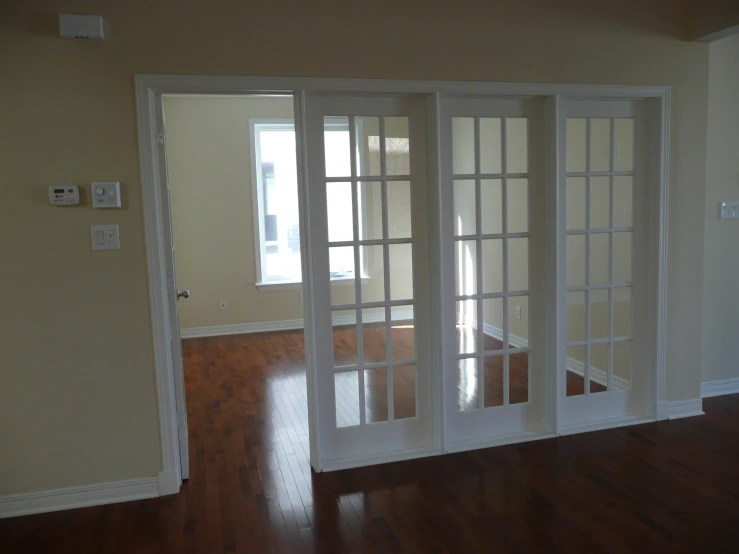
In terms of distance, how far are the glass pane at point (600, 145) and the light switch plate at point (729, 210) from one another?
3.57 feet

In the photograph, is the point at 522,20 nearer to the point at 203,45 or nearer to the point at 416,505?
the point at 203,45

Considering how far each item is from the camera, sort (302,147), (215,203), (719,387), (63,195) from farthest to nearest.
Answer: (215,203) < (719,387) < (302,147) < (63,195)

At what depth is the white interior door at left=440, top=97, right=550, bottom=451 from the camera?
337cm

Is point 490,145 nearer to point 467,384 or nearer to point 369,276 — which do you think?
point 369,276

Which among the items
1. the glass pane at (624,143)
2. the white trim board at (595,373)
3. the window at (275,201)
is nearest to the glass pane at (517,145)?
the glass pane at (624,143)

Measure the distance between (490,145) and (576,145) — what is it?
0.58 meters

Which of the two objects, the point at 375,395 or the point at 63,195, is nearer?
the point at 63,195

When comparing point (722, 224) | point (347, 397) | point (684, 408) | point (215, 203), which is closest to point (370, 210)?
point (347, 397)

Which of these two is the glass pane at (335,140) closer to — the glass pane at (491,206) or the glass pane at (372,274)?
the glass pane at (372,274)

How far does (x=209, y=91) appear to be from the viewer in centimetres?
300

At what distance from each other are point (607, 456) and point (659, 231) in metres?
1.38

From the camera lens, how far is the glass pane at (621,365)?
12.7ft

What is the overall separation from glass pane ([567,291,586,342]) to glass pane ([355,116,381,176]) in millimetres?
1441

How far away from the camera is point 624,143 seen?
12.1 ft
